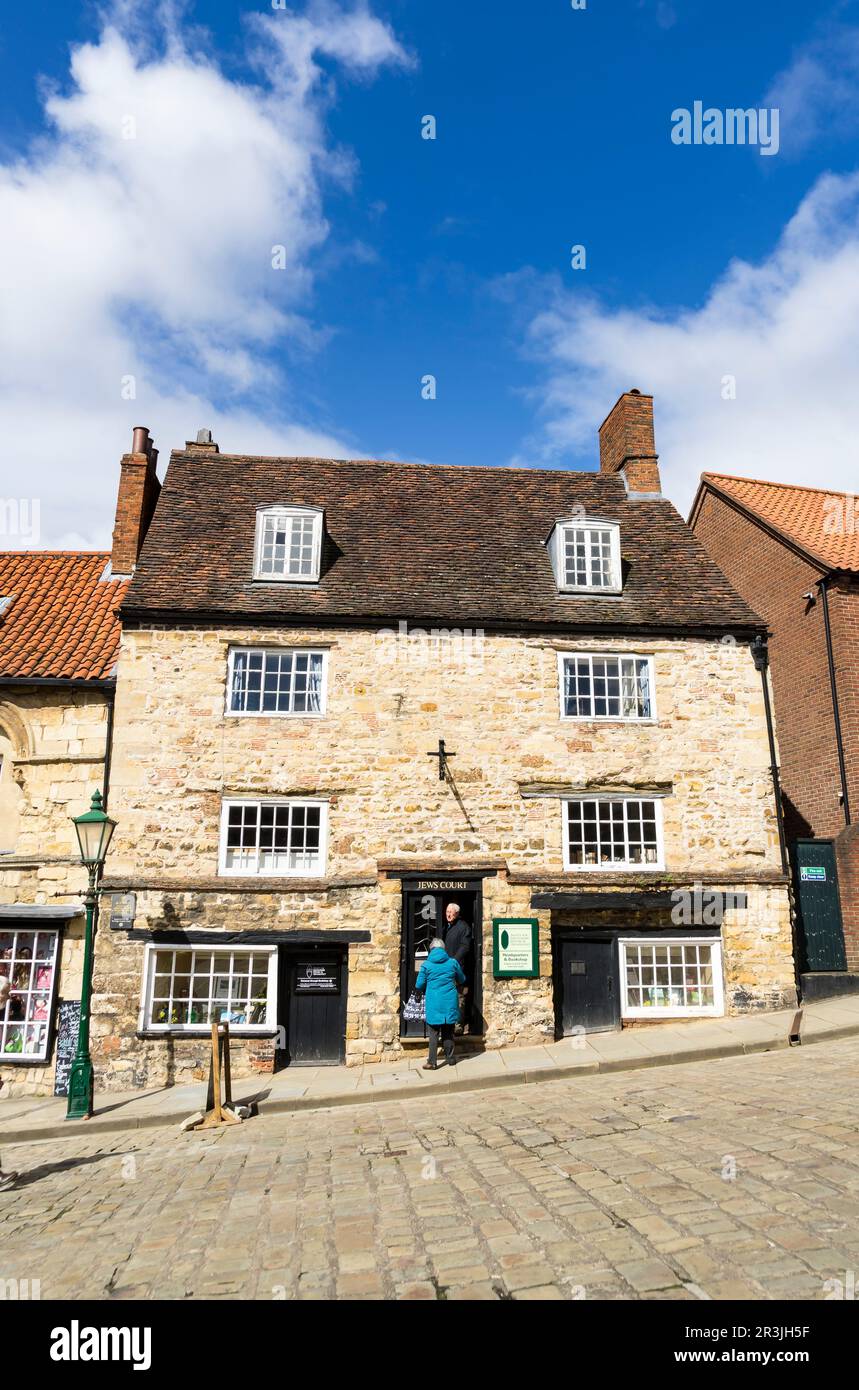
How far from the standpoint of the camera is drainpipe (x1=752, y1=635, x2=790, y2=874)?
13750 mm

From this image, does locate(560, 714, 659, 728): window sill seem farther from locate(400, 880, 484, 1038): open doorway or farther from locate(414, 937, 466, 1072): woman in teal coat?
locate(414, 937, 466, 1072): woman in teal coat

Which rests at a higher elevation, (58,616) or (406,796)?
(58,616)

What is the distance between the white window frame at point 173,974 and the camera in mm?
12328

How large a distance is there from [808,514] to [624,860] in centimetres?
1089

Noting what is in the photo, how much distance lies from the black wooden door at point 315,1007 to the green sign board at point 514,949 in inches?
96.2

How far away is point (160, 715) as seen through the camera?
1327cm

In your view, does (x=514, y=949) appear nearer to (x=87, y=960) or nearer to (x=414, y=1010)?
(x=414, y=1010)

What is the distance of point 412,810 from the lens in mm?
13188

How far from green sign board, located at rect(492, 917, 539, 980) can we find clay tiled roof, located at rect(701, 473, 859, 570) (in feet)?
32.4

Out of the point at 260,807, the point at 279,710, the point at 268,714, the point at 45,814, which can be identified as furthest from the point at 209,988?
the point at 279,710

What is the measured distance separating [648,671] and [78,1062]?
10.5 meters

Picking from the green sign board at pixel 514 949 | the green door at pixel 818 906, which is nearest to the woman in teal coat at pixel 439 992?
the green sign board at pixel 514 949
